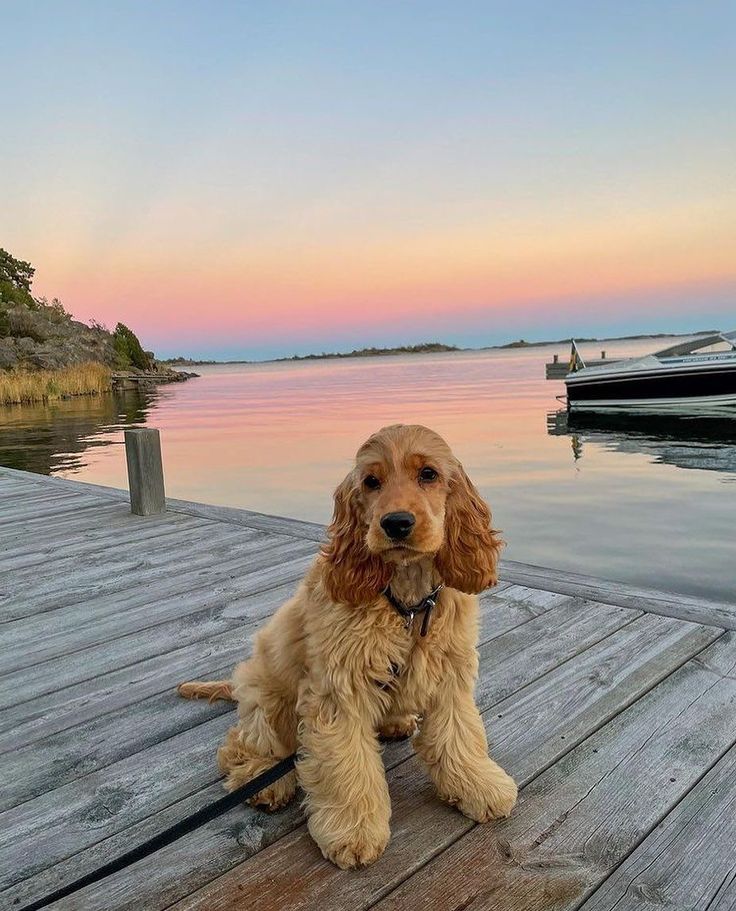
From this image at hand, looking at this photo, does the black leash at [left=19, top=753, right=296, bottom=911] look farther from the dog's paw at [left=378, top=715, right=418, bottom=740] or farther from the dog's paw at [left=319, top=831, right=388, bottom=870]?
the dog's paw at [left=378, top=715, right=418, bottom=740]

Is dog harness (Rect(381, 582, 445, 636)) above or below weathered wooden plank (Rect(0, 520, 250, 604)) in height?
above

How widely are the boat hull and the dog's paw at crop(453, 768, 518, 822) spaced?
1847 centimetres

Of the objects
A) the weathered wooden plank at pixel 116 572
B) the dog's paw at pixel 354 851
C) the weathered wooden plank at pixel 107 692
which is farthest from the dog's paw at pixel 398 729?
the weathered wooden plank at pixel 116 572

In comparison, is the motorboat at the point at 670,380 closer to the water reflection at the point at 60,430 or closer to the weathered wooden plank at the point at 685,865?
the water reflection at the point at 60,430

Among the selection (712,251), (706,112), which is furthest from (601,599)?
(712,251)

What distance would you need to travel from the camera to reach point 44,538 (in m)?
5.69

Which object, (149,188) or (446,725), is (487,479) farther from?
(149,188)

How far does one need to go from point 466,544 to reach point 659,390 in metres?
18.6

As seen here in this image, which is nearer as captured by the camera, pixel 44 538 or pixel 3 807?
pixel 3 807

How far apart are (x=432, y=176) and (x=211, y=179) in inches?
288

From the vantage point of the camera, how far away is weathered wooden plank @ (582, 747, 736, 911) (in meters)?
1.65

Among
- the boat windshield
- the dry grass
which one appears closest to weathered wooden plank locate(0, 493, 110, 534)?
the boat windshield

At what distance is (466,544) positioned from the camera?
78.0 inches

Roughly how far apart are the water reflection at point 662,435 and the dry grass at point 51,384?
984 inches
